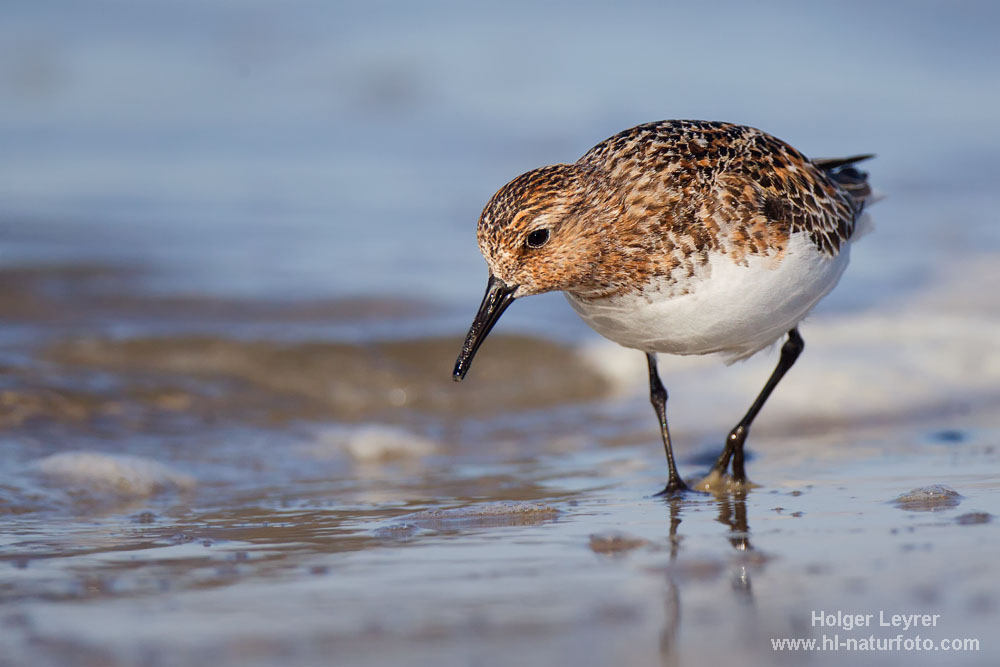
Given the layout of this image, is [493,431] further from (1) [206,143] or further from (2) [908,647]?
(1) [206,143]

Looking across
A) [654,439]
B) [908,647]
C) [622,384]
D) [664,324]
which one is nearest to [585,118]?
[622,384]

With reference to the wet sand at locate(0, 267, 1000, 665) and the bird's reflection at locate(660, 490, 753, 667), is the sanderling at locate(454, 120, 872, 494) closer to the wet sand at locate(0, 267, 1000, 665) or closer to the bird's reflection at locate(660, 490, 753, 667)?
the bird's reflection at locate(660, 490, 753, 667)

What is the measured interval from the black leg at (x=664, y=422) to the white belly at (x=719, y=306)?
50 cm

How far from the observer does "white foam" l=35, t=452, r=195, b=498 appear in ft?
18.1

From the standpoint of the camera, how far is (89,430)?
6.36 meters

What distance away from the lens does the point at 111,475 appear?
5609 millimetres

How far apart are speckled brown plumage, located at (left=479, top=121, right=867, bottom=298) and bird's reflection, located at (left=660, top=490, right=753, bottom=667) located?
842mm

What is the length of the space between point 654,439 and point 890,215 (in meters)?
6.31

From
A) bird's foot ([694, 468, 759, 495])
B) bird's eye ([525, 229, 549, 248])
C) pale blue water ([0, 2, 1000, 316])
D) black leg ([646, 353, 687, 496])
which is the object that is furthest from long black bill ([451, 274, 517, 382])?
pale blue water ([0, 2, 1000, 316])

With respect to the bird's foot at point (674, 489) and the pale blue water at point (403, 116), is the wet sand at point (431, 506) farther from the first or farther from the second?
the pale blue water at point (403, 116)

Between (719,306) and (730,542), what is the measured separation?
0.98 metres

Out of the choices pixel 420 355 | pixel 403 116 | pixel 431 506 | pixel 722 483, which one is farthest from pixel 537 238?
pixel 403 116

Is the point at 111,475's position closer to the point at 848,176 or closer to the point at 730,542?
the point at 730,542

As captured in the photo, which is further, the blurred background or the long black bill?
the long black bill
